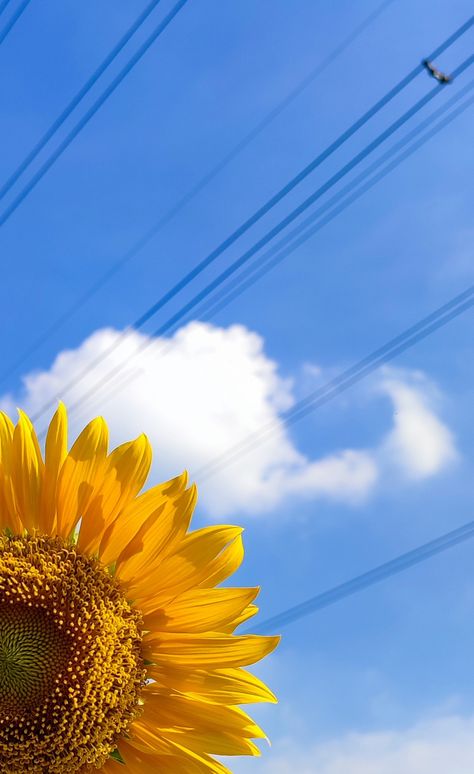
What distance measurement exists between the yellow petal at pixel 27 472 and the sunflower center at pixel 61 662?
0.06m

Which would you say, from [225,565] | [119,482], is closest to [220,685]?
[225,565]

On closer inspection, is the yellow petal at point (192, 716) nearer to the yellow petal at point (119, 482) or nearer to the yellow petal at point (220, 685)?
the yellow petal at point (220, 685)

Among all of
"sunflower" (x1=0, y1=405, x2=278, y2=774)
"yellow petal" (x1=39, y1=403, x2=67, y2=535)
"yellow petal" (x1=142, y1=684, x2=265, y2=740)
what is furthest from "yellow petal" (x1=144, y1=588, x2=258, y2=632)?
"yellow petal" (x1=39, y1=403, x2=67, y2=535)

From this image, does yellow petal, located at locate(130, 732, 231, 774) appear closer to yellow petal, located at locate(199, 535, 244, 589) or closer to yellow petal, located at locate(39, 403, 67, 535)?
yellow petal, located at locate(199, 535, 244, 589)

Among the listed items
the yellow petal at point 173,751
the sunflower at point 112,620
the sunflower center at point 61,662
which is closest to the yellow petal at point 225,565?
the sunflower at point 112,620

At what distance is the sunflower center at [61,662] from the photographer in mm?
1216

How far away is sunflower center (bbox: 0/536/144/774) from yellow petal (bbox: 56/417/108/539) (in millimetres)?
90

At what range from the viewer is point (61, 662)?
1.23m

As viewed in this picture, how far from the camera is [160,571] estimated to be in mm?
1268

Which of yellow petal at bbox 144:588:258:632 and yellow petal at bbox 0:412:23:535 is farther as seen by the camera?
yellow petal at bbox 0:412:23:535

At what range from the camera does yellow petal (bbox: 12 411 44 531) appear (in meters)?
1.31

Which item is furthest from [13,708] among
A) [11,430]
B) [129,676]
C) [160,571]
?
[11,430]

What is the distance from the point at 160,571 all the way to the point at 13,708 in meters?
0.27

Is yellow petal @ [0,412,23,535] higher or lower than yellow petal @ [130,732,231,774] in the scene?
higher
